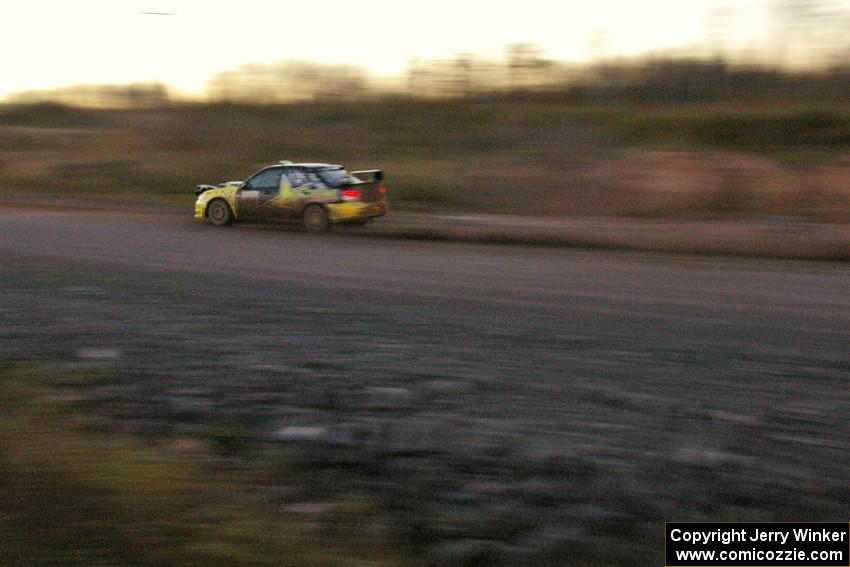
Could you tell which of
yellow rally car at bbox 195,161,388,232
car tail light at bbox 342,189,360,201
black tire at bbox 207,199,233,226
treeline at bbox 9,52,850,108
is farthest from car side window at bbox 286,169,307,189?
treeline at bbox 9,52,850,108

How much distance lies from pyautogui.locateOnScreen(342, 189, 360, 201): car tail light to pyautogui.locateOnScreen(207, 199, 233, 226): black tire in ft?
10.0

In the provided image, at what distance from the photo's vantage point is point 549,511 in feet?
14.7

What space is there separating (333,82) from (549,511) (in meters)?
45.7

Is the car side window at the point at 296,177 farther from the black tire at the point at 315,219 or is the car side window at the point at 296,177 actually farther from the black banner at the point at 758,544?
the black banner at the point at 758,544

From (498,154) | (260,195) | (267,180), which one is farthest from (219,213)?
(498,154)

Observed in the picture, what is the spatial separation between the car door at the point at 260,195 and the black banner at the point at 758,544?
15.4m

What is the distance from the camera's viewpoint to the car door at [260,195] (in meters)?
18.8

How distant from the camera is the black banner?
3.92 meters

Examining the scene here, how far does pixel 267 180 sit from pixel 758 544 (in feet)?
52.4

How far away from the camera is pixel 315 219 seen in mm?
18297

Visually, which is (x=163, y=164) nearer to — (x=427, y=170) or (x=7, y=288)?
(x=427, y=170)

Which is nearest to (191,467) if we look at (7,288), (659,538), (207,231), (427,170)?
(659,538)

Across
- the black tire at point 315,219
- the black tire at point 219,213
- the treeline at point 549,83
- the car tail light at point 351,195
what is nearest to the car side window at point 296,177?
the black tire at point 315,219

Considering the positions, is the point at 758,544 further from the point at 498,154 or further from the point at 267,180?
the point at 498,154
